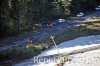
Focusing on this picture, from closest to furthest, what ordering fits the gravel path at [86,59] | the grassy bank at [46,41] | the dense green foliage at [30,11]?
the gravel path at [86,59], the grassy bank at [46,41], the dense green foliage at [30,11]

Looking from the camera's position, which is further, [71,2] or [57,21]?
[71,2]

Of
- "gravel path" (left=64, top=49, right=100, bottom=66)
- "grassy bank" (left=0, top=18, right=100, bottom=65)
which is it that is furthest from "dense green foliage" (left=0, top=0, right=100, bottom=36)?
"gravel path" (left=64, top=49, right=100, bottom=66)

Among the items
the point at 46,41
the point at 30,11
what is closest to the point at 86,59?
the point at 46,41

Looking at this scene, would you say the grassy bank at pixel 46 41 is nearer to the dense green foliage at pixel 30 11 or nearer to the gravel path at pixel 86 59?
the gravel path at pixel 86 59

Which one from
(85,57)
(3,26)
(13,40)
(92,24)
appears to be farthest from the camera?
(92,24)

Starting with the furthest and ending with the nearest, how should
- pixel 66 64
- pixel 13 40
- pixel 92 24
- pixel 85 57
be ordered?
pixel 92 24 < pixel 13 40 < pixel 85 57 < pixel 66 64

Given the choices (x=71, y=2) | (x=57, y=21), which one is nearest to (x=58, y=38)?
(x=57, y=21)

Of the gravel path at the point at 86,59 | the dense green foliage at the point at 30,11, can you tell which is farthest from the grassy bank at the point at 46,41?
the dense green foliage at the point at 30,11

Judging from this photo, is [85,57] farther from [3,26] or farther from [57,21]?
[57,21]

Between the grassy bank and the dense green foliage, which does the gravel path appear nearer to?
the grassy bank
